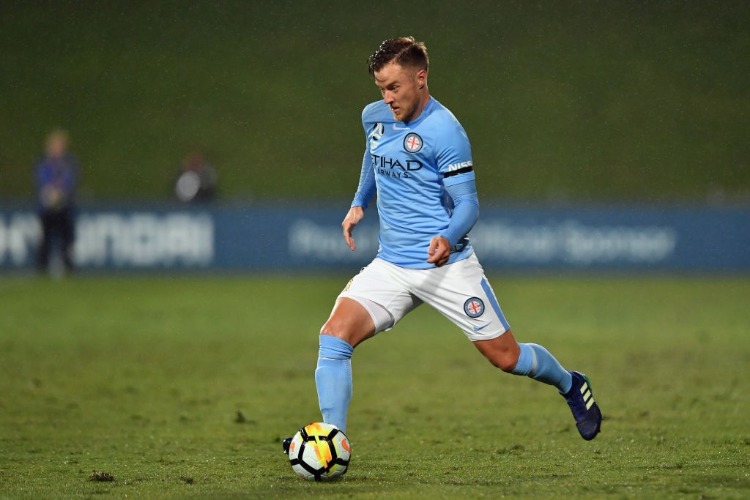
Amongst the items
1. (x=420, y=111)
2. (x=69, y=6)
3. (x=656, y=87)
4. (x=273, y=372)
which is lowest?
(x=273, y=372)

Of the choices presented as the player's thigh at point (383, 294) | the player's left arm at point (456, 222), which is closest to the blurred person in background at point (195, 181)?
the player's thigh at point (383, 294)

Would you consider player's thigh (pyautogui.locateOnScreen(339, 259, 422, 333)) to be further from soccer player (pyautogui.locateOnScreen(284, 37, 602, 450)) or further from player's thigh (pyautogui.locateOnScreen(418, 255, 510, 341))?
player's thigh (pyautogui.locateOnScreen(418, 255, 510, 341))

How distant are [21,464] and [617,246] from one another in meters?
16.4

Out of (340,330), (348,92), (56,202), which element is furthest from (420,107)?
(348,92)

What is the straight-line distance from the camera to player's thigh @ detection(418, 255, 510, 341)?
6.80 metres

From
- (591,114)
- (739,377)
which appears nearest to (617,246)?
(591,114)

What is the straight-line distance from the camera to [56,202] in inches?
827

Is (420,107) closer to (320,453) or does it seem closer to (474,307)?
(474,307)

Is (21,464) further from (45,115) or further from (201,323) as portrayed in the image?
(45,115)

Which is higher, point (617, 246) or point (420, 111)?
point (420, 111)

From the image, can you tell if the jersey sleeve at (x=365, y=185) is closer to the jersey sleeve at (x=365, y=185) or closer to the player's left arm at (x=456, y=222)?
the jersey sleeve at (x=365, y=185)

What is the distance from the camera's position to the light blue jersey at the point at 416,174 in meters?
6.64

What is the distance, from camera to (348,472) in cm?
666

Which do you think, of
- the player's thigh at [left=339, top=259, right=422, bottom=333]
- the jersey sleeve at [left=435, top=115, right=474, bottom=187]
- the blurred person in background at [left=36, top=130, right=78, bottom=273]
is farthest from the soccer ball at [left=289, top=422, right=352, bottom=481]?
the blurred person in background at [left=36, top=130, right=78, bottom=273]
